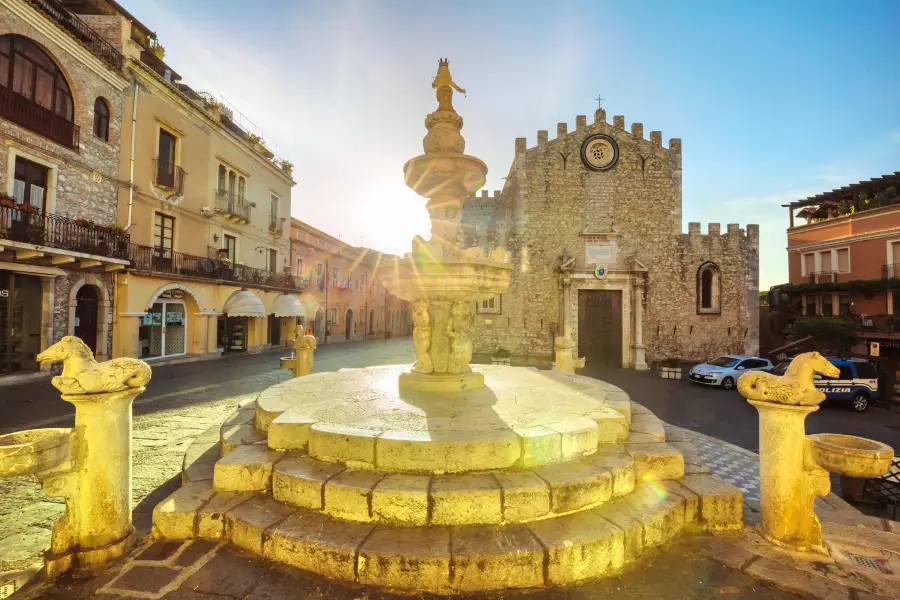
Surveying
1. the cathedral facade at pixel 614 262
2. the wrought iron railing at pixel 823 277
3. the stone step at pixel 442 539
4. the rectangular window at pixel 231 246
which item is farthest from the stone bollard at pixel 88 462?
the wrought iron railing at pixel 823 277

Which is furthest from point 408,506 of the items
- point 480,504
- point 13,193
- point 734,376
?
point 13,193

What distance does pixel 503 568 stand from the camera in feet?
8.58

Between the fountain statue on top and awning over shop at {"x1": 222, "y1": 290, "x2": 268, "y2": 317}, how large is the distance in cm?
1860

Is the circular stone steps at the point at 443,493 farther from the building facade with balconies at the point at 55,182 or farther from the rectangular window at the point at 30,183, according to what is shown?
the rectangular window at the point at 30,183

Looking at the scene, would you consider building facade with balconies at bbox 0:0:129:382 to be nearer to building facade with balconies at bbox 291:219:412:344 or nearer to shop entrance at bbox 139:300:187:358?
shop entrance at bbox 139:300:187:358

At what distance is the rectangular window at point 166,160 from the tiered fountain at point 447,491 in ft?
58.8

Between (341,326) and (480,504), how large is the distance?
3349 centimetres

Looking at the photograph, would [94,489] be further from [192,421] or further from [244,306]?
[244,306]

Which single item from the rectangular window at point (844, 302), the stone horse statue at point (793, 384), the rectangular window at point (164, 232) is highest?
the rectangular window at point (164, 232)

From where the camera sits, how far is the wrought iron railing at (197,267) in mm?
16953

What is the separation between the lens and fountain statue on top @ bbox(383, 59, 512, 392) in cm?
520

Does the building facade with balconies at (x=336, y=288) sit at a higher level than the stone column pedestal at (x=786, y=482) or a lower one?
higher

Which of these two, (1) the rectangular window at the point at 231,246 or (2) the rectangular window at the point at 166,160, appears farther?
→ (1) the rectangular window at the point at 231,246

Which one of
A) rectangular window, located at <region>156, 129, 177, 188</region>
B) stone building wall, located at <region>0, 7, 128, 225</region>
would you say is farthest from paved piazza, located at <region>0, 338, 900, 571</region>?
rectangular window, located at <region>156, 129, 177, 188</region>
